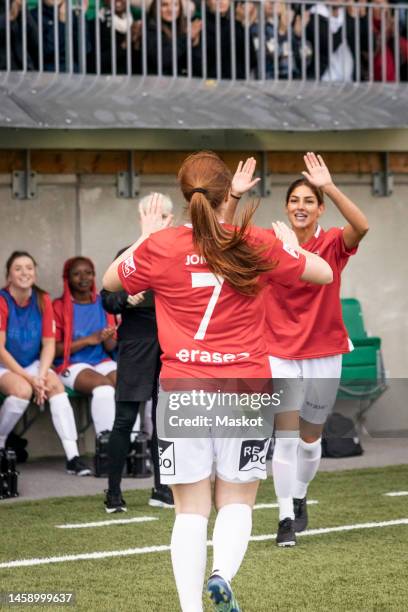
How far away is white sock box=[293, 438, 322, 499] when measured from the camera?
7836mm

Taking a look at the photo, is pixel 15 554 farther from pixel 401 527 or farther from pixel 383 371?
pixel 383 371

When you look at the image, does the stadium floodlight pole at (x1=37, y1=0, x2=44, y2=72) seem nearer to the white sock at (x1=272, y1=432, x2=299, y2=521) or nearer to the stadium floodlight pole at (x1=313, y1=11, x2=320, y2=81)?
the stadium floodlight pole at (x1=313, y1=11, x2=320, y2=81)

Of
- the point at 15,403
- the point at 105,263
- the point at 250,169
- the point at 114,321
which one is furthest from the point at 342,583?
the point at 105,263

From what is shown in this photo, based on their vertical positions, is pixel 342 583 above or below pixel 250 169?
below

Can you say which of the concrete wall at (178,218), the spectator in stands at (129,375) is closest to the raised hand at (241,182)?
the spectator in stands at (129,375)

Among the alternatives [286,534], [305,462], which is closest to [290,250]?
[286,534]

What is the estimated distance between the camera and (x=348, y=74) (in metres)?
14.0

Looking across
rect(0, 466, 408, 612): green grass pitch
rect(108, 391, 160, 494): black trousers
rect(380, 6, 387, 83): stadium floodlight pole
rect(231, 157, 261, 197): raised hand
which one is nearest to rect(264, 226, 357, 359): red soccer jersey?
rect(0, 466, 408, 612): green grass pitch

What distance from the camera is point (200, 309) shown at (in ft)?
16.9

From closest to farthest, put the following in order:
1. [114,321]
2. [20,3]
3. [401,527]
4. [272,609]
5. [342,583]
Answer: [272,609]
[342,583]
[401,527]
[114,321]
[20,3]

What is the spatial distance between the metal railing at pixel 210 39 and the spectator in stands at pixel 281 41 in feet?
0.03

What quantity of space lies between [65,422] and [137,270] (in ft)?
19.8

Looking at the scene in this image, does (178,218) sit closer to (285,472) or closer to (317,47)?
(317,47)

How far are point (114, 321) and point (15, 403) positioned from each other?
1397mm
